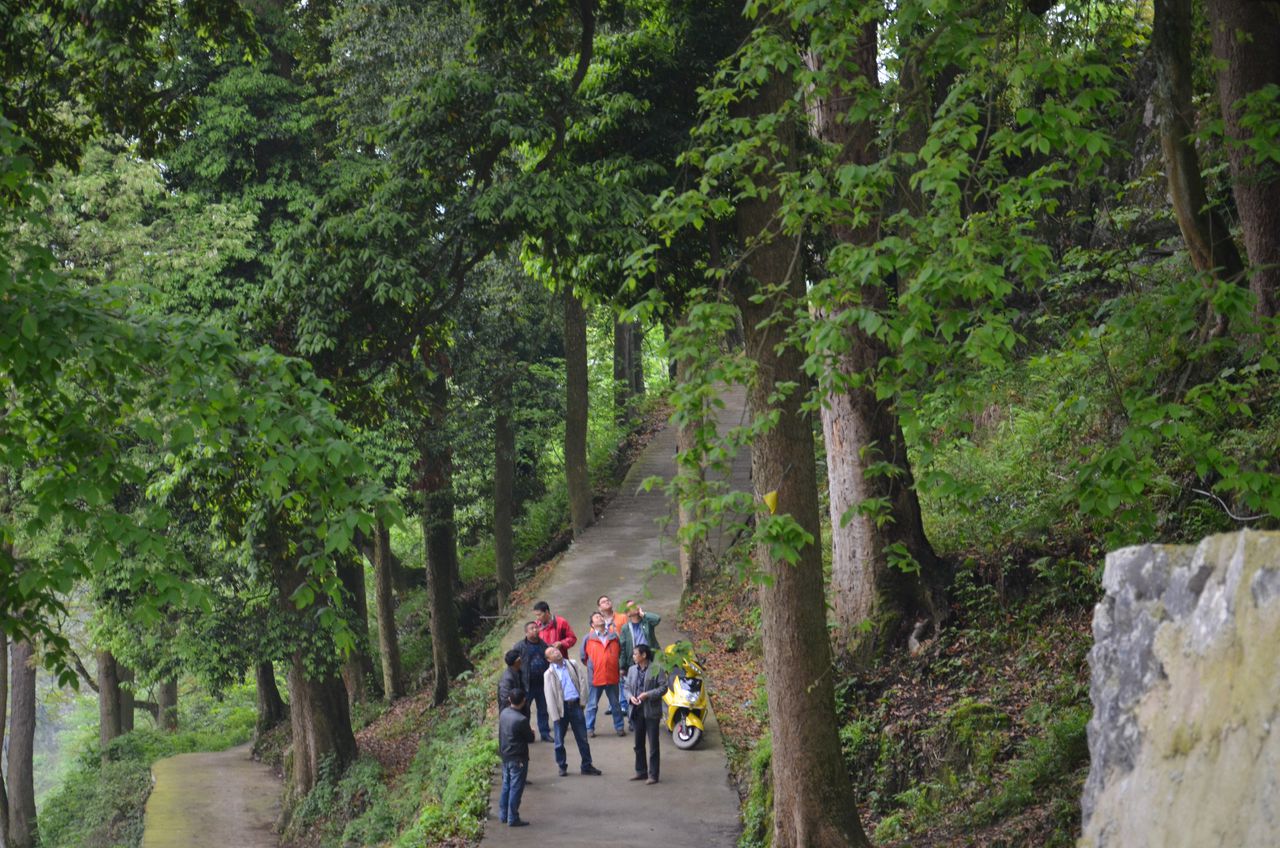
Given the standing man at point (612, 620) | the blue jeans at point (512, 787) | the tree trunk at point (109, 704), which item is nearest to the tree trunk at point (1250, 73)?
the blue jeans at point (512, 787)

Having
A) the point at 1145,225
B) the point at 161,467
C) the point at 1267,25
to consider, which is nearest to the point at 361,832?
the point at 161,467

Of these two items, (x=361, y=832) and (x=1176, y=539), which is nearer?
(x=1176, y=539)

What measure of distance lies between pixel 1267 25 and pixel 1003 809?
635 centimetres

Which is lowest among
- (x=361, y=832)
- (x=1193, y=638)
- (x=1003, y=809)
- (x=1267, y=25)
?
(x=361, y=832)

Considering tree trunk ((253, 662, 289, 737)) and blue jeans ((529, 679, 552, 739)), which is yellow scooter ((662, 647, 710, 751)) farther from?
tree trunk ((253, 662, 289, 737))

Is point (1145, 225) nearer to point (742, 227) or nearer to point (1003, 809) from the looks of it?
point (742, 227)

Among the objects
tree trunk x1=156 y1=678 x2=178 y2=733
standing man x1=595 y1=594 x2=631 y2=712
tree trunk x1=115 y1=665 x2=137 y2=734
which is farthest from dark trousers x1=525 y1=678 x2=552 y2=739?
tree trunk x1=156 y1=678 x2=178 y2=733

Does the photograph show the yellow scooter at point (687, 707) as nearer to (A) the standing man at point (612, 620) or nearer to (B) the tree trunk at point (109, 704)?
(A) the standing man at point (612, 620)

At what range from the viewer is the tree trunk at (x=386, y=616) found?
2528cm

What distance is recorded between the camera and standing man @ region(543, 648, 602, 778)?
47.4 ft

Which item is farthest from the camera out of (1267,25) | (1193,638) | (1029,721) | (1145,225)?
(1145,225)

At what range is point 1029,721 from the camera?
10.8 meters

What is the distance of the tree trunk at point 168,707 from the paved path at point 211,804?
686 centimetres

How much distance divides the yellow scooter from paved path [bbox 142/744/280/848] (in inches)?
345
